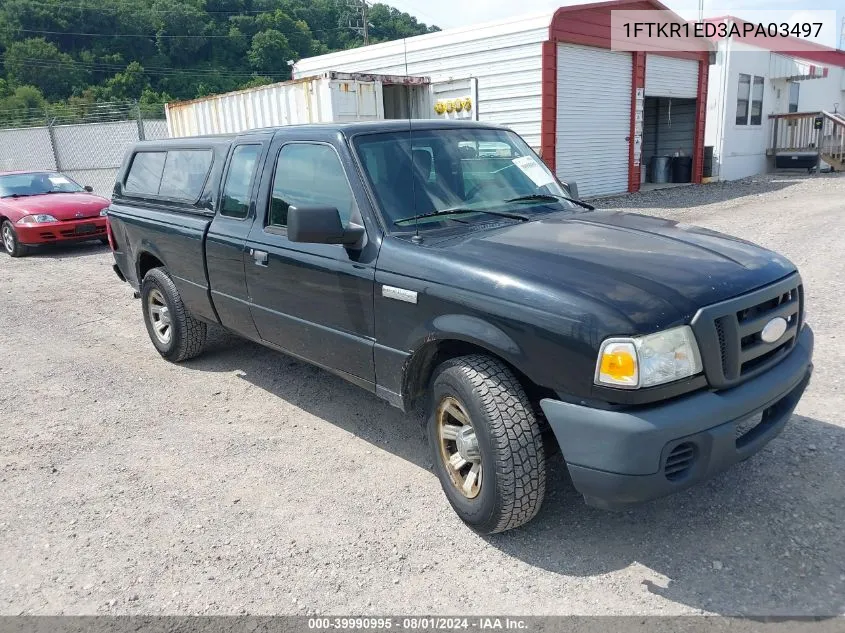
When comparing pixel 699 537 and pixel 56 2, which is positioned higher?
pixel 56 2

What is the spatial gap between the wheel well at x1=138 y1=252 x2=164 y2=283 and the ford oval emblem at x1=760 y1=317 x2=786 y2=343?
4765mm

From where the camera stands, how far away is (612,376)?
2645mm

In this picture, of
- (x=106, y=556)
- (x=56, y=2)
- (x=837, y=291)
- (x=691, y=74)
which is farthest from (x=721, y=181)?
(x=56, y=2)

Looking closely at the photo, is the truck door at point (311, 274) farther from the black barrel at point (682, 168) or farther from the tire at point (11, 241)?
the black barrel at point (682, 168)

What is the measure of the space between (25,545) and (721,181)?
819 inches

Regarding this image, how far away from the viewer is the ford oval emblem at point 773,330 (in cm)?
298

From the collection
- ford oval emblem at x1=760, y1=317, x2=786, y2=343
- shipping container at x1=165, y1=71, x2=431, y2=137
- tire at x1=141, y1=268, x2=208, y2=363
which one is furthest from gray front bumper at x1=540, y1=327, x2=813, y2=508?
shipping container at x1=165, y1=71, x2=431, y2=137

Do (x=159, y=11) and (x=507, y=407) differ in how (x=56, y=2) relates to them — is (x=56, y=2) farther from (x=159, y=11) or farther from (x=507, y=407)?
(x=507, y=407)

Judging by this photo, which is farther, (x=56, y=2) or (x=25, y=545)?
(x=56, y=2)

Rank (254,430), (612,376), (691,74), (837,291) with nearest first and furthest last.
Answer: (612,376), (254,430), (837,291), (691,74)

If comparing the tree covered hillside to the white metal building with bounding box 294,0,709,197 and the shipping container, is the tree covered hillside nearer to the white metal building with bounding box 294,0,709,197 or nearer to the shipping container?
the white metal building with bounding box 294,0,709,197

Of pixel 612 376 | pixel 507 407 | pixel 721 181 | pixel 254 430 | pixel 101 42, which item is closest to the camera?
pixel 612 376

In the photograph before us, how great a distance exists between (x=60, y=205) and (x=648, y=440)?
1183cm

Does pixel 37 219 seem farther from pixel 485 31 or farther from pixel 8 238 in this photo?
pixel 485 31
